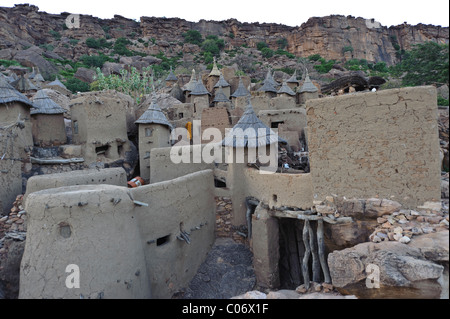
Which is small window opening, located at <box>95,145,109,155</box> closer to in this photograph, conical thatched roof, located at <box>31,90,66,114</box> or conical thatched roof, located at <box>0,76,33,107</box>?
conical thatched roof, located at <box>31,90,66,114</box>

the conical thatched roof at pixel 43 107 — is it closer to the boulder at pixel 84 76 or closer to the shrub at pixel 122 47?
the boulder at pixel 84 76

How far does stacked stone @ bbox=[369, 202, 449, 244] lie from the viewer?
555 cm

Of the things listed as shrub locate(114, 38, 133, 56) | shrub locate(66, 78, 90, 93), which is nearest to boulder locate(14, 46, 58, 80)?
shrub locate(66, 78, 90, 93)

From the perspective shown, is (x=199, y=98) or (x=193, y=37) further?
(x=193, y=37)

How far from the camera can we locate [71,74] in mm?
38469

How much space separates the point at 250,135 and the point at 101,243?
5.64 metres

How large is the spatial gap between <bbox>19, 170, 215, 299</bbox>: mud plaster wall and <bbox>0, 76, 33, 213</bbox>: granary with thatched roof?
402cm

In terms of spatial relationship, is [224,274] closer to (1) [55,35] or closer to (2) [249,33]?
(1) [55,35]

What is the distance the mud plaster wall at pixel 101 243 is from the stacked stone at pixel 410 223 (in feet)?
18.3

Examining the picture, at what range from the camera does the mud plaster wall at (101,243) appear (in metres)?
6.32

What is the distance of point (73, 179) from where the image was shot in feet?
29.1

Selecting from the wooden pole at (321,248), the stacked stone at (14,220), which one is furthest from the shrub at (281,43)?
the stacked stone at (14,220)

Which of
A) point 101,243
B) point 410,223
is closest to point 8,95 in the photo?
point 101,243
